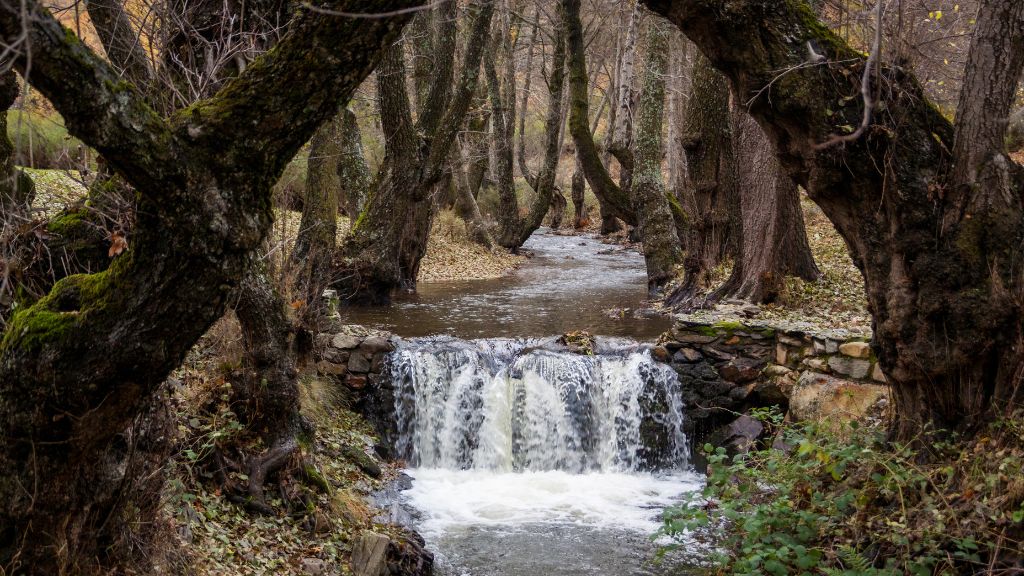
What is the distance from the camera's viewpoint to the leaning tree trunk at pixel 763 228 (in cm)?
1052

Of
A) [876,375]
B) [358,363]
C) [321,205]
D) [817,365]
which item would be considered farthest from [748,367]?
[321,205]

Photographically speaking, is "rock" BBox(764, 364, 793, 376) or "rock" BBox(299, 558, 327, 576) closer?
"rock" BBox(299, 558, 327, 576)

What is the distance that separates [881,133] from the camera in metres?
4.79

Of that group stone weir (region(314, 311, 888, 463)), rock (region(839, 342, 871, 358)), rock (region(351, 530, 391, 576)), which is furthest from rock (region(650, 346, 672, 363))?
rock (region(351, 530, 391, 576))

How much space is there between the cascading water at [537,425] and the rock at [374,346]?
163 mm

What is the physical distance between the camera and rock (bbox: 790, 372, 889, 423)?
7.29 metres

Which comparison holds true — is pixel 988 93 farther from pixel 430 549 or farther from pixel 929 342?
pixel 430 549

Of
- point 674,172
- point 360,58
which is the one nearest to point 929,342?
point 360,58

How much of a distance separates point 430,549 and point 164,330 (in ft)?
12.7

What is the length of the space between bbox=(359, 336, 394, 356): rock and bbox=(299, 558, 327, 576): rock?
3.98m

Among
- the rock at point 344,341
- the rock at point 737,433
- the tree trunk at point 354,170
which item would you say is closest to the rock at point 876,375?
the rock at point 737,433

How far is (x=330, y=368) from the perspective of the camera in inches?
356

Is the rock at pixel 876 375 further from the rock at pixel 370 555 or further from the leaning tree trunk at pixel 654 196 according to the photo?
the leaning tree trunk at pixel 654 196

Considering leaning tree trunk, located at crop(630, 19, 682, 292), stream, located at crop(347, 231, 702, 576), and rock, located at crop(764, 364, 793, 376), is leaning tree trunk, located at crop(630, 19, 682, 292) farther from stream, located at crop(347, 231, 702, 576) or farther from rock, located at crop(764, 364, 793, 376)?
rock, located at crop(764, 364, 793, 376)
